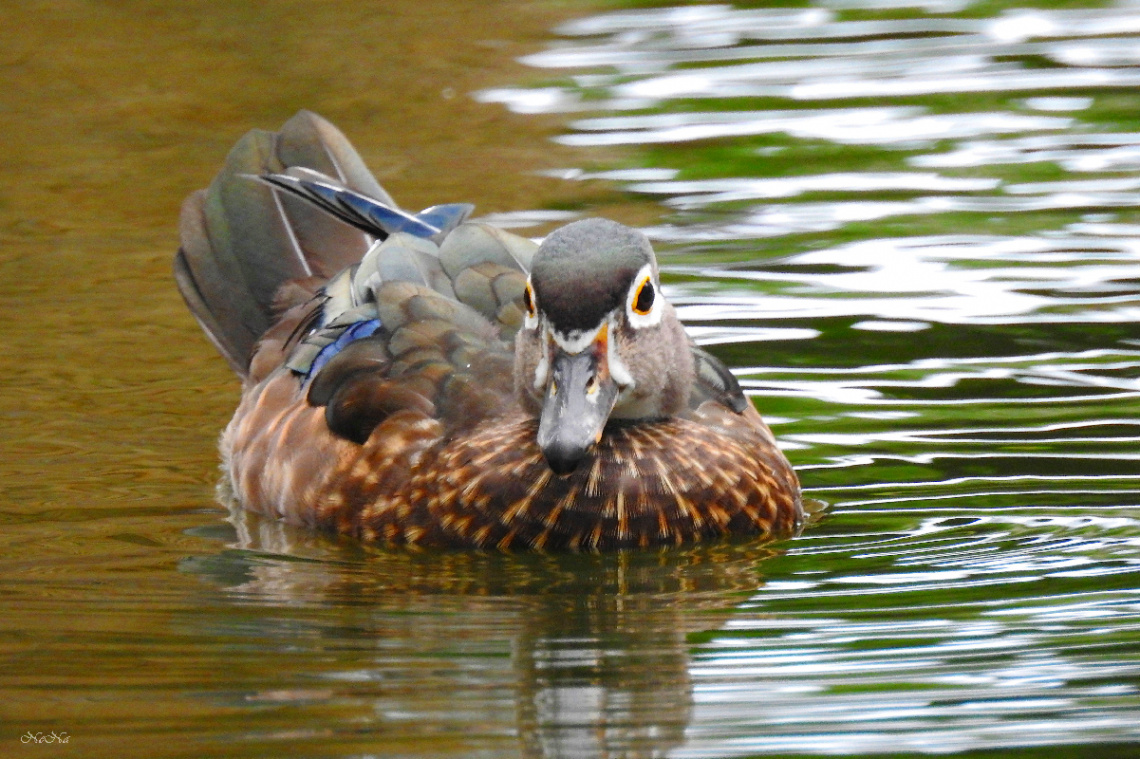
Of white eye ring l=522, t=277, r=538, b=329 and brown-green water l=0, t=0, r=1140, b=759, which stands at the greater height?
white eye ring l=522, t=277, r=538, b=329

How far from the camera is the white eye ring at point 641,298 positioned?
21.3 feet

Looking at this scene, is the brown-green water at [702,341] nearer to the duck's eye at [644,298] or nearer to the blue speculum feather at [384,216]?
the duck's eye at [644,298]

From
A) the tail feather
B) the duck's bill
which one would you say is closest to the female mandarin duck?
the duck's bill

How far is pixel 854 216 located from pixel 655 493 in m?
4.29

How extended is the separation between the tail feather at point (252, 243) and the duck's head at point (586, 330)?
85.5 inches

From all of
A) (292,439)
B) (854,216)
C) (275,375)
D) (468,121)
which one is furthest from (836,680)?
(468,121)

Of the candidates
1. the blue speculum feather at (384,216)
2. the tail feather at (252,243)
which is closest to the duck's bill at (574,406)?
the blue speculum feather at (384,216)

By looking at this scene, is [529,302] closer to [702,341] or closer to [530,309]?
[530,309]

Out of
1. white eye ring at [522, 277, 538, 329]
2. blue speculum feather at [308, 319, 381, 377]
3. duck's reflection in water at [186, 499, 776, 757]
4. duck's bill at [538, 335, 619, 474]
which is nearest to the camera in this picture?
duck's reflection in water at [186, 499, 776, 757]

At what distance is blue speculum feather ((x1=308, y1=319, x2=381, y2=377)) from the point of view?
7.47 m

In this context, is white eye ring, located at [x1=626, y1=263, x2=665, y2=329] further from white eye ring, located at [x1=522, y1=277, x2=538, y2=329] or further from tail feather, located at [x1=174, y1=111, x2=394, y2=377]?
tail feather, located at [x1=174, y1=111, x2=394, y2=377]

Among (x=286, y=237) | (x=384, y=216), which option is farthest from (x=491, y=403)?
(x=286, y=237)

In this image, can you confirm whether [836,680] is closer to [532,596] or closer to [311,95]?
[532,596]

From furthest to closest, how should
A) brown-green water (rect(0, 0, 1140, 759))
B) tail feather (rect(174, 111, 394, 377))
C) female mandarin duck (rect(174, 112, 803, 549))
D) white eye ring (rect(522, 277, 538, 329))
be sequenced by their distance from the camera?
tail feather (rect(174, 111, 394, 377))
white eye ring (rect(522, 277, 538, 329))
female mandarin duck (rect(174, 112, 803, 549))
brown-green water (rect(0, 0, 1140, 759))
